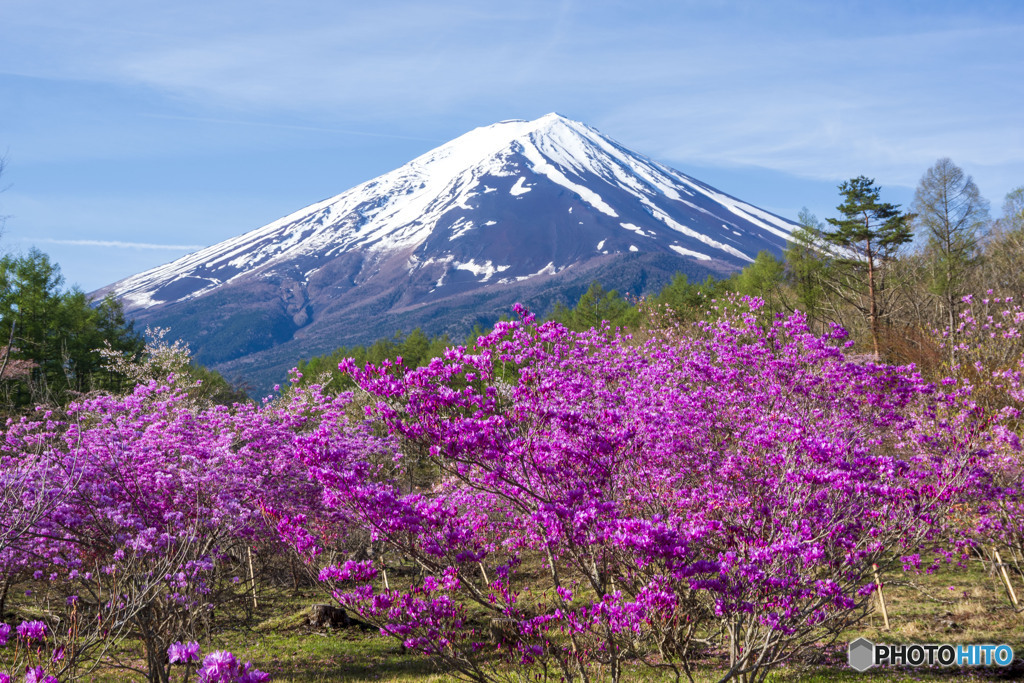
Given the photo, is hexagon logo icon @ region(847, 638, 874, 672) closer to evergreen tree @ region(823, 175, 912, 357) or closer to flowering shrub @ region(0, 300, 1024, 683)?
flowering shrub @ region(0, 300, 1024, 683)

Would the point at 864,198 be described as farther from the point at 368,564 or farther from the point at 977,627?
the point at 368,564

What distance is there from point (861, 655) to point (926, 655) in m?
1.05

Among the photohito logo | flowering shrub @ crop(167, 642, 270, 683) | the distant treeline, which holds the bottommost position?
the photohito logo

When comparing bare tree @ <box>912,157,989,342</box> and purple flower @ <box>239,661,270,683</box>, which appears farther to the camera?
bare tree @ <box>912,157,989,342</box>

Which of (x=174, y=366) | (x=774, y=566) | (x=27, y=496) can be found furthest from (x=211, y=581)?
(x=174, y=366)

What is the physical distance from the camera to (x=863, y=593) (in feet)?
22.1

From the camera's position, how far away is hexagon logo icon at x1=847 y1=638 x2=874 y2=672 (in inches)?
379

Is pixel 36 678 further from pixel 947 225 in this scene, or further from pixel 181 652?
pixel 947 225

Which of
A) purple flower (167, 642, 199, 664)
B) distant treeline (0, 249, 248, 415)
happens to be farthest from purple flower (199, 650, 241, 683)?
distant treeline (0, 249, 248, 415)

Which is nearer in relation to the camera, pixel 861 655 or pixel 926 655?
pixel 861 655

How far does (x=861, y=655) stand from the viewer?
978 cm

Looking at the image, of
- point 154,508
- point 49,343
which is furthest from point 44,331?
point 154,508

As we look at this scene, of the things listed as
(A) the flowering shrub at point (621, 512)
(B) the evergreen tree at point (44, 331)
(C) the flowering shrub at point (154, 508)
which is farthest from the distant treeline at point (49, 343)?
(A) the flowering shrub at point (621, 512)

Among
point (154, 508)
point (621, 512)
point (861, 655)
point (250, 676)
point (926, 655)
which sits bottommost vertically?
point (926, 655)
